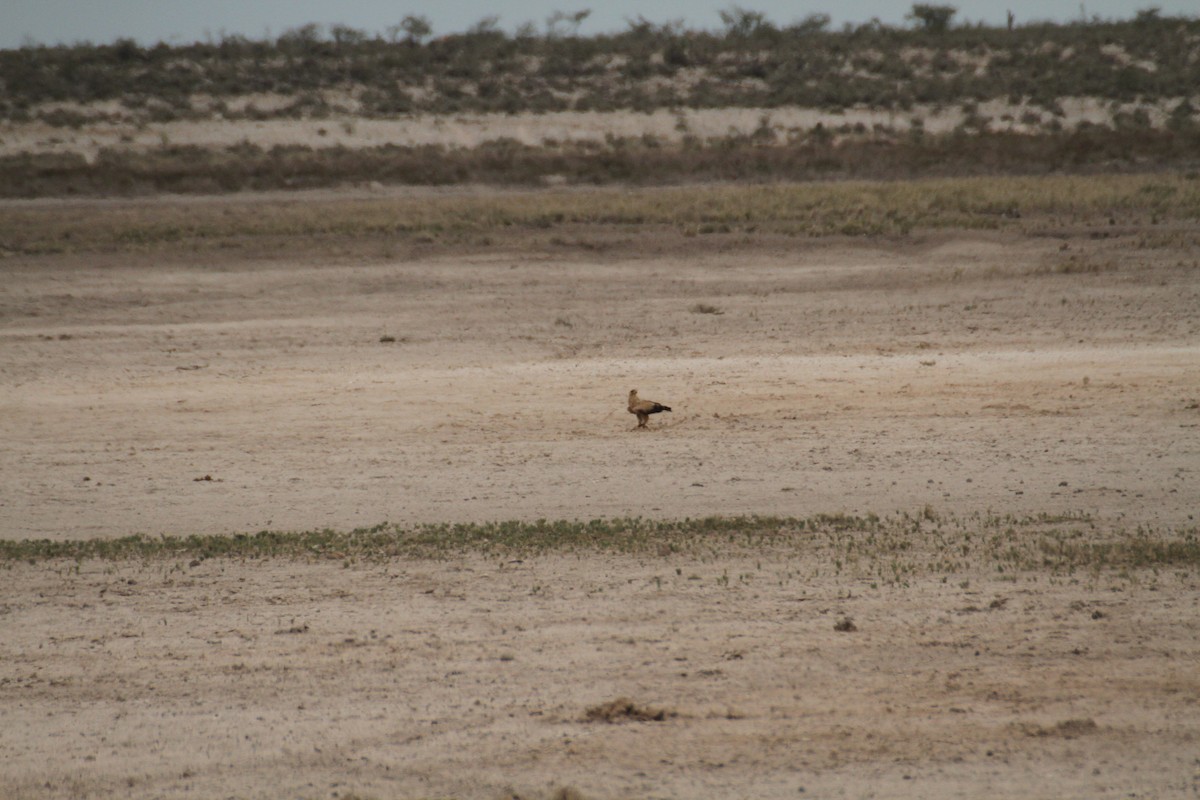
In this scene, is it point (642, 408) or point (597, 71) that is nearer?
point (642, 408)

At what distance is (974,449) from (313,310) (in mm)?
9390

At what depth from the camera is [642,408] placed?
10.7 metres

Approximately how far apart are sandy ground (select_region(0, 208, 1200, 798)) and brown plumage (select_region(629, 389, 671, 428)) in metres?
0.20

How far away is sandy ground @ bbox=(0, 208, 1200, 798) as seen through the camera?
5023 mm

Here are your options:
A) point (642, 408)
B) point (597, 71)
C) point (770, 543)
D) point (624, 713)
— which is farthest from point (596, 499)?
point (597, 71)

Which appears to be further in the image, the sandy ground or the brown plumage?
the brown plumage

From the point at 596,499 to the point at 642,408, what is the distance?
1.99 meters

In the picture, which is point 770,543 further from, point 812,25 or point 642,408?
point 812,25

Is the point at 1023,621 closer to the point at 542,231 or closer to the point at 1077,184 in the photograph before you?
the point at 542,231

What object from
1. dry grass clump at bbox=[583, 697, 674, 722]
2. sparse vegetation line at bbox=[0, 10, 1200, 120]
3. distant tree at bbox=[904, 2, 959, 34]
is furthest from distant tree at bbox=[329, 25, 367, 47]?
dry grass clump at bbox=[583, 697, 674, 722]

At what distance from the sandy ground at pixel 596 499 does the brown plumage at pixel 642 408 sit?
0.20 metres

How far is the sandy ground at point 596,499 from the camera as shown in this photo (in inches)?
198

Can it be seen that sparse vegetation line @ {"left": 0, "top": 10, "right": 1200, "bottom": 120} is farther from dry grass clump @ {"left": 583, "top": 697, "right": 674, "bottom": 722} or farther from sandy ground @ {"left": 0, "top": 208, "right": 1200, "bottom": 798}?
dry grass clump @ {"left": 583, "top": 697, "right": 674, "bottom": 722}

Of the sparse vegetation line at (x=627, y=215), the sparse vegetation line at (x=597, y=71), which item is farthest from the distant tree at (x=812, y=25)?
the sparse vegetation line at (x=627, y=215)
